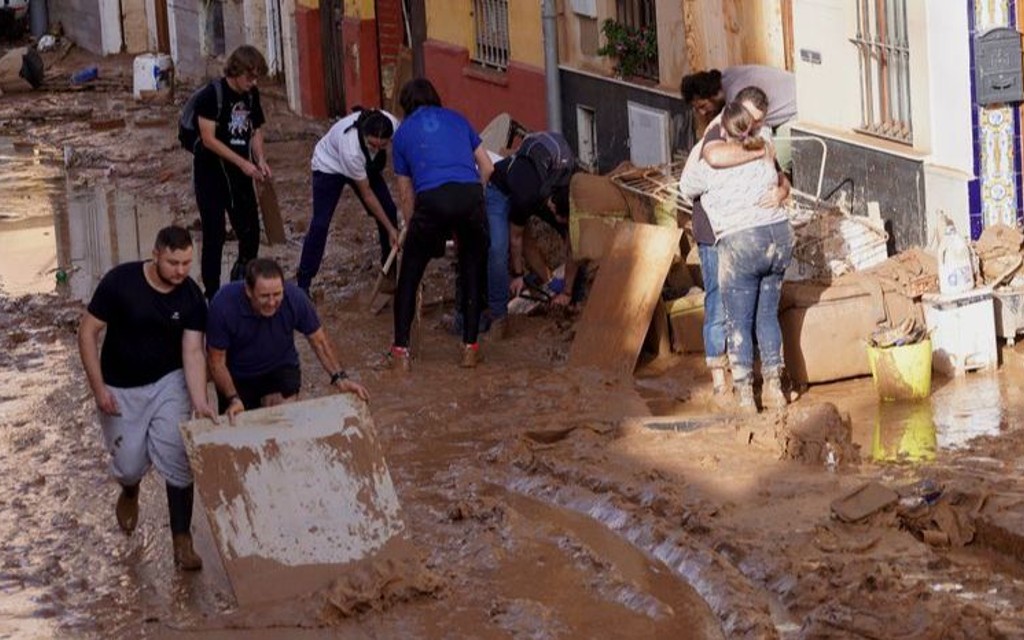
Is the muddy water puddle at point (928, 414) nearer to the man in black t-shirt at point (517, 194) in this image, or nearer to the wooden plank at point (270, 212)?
the man in black t-shirt at point (517, 194)

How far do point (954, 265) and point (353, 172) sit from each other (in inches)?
174

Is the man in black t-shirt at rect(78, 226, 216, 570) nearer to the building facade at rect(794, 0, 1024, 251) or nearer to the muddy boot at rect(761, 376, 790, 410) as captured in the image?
the muddy boot at rect(761, 376, 790, 410)

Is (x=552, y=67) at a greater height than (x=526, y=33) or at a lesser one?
lesser

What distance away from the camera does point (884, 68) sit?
1316 cm

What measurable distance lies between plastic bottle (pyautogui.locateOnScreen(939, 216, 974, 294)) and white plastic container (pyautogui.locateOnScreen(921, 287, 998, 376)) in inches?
2.4

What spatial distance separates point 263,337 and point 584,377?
3.04 m

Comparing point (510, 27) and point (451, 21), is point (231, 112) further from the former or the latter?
point (451, 21)

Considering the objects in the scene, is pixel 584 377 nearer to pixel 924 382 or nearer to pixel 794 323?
pixel 794 323

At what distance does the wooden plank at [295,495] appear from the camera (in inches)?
342

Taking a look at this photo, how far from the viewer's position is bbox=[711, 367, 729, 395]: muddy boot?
36.4 ft

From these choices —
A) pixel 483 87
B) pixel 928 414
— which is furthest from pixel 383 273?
pixel 483 87

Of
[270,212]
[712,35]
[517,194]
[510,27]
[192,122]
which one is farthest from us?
[510,27]

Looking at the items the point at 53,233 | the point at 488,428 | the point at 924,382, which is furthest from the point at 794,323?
the point at 53,233

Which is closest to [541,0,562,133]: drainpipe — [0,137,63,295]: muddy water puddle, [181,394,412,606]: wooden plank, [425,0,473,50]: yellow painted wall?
[425,0,473,50]: yellow painted wall
